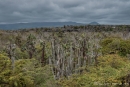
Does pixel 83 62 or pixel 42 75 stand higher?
pixel 42 75

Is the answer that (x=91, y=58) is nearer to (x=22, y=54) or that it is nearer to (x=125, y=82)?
(x=22, y=54)

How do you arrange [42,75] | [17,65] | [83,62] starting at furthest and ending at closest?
[83,62] < [42,75] < [17,65]

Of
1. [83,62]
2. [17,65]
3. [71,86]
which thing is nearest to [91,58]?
[83,62]

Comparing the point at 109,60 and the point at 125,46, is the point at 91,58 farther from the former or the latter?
the point at 125,46

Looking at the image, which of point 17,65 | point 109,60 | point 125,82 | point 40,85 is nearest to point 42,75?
point 40,85

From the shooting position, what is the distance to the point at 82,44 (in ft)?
179

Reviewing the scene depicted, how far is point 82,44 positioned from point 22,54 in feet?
49.0

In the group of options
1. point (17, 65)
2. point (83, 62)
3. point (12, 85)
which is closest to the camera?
point (12, 85)

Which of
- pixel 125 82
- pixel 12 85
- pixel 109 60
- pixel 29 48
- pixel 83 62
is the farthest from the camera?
pixel 83 62

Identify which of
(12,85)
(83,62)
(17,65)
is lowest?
(83,62)

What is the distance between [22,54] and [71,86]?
24.3 m

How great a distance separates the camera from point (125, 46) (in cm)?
6538

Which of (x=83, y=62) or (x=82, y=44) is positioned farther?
(x=82, y=44)

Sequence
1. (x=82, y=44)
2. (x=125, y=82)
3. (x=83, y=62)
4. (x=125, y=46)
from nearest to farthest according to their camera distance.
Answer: (x=125, y=82) → (x=83, y=62) → (x=82, y=44) → (x=125, y=46)
